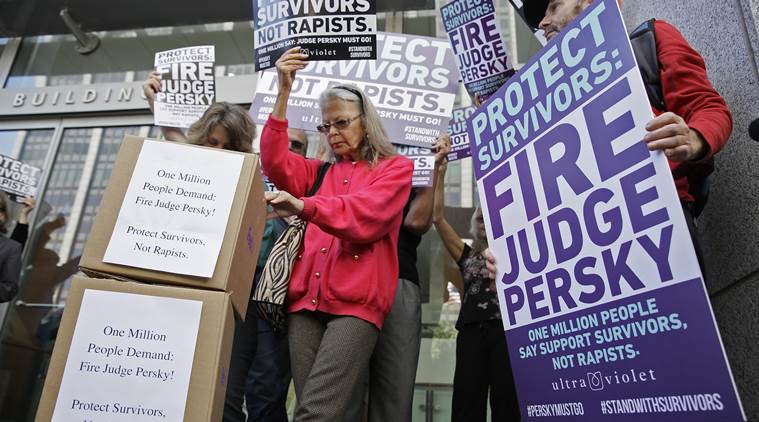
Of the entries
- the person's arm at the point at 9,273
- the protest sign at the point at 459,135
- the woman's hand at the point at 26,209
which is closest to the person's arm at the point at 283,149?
the protest sign at the point at 459,135

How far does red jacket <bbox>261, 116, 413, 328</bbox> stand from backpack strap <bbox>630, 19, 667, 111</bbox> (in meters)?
0.84

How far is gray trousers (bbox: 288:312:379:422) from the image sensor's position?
161 cm

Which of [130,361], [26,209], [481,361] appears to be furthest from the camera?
[26,209]

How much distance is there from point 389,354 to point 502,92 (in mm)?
1037

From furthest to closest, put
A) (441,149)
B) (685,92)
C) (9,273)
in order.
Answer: (9,273) < (441,149) < (685,92)

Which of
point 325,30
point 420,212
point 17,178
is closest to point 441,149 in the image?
point 420,212

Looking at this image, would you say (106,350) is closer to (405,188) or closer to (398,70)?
(405,188)

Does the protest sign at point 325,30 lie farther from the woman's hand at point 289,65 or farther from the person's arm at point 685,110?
the person's arm at point 685,110

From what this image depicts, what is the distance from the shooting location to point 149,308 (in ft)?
4.56

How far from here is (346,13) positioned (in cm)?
236

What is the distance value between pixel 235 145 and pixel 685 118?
66.5 inches

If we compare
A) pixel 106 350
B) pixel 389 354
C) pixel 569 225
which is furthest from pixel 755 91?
pixel 106 350

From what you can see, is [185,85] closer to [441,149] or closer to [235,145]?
[235,145]

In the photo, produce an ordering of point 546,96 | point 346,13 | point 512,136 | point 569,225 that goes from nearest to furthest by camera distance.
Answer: point 569,225 < point 546,96 < point 512,136 < point 346,13
